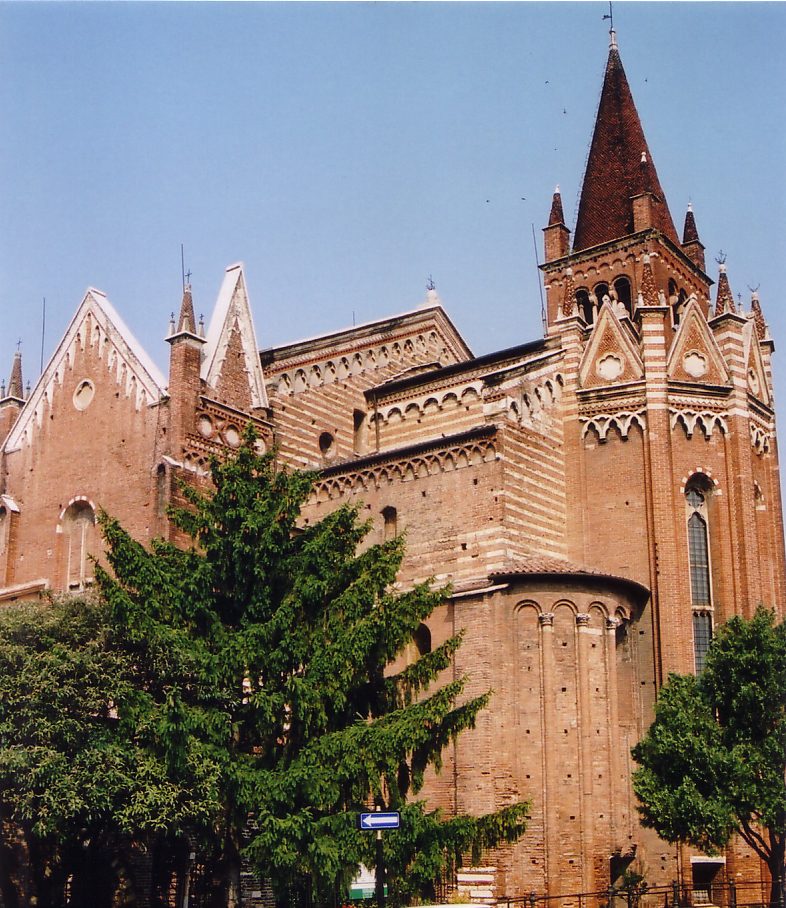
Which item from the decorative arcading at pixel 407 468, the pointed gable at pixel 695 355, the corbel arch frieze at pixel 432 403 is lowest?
the decorative arcading at pixel 407 468

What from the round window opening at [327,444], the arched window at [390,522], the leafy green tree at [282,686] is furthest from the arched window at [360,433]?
the leafy green tree at [282,686]

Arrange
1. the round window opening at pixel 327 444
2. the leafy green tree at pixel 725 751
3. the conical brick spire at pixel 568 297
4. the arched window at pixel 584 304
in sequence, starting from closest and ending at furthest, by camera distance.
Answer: the leafy green tree at pixel 725 751 < the conical brick spire at pixel 568 297 < the round window opening at pixel 327 444 < the arched window at pixel 584 304

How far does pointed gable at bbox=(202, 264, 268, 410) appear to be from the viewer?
3055 cm

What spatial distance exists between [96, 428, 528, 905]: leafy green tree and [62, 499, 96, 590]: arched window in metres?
7.93

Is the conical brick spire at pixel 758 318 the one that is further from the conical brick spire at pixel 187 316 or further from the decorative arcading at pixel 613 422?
the conical brick spire at pixel 187 316

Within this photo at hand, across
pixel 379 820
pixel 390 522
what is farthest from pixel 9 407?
pixel 379 820

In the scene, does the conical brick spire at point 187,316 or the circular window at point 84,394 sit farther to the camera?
the circular window at point 84,394

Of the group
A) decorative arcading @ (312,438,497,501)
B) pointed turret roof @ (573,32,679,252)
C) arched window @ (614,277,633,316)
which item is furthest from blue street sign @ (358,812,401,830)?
pointed turret roof @ (573,32,679,252)

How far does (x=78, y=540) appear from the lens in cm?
3005

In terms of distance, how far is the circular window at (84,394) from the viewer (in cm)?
3075

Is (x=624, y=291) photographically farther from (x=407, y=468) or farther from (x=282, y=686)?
(x=282, y=686)

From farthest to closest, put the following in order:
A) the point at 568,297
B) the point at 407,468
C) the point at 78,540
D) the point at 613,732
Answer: the point at 568,297
the point at 78,540
the point at 407,468
the point at 613,732

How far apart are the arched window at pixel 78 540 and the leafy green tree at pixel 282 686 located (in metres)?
7.93

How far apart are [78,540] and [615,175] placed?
20.1m
